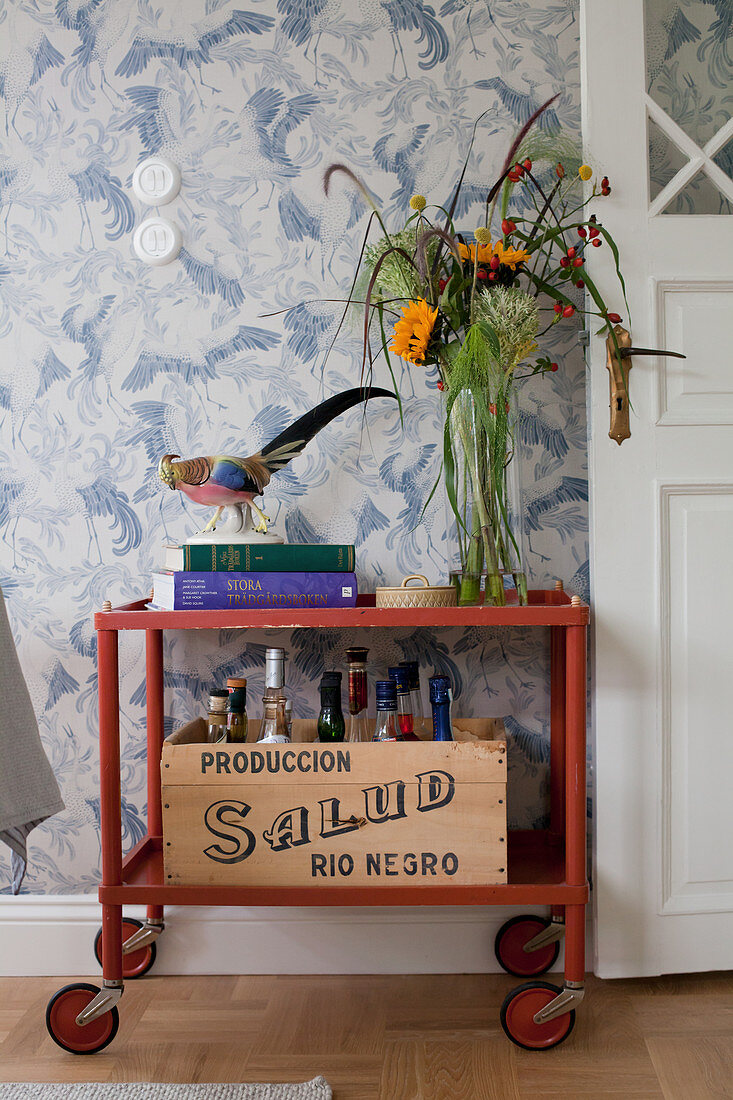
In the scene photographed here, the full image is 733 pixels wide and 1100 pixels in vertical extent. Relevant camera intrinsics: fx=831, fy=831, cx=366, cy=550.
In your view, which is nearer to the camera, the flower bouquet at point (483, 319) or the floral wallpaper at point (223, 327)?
the flower bouquet at point (483, 319)

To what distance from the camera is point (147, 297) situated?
5.42ft

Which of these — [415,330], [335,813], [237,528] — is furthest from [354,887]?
[415,330]

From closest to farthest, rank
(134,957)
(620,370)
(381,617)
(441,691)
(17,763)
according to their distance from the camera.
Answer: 1. (17,763)
2. (381,617)
3. (441,691)
4. (620,370)
5. (134,957)

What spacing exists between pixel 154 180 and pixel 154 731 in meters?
1.08

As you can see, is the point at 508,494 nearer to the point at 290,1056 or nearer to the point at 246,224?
the point at 246,224

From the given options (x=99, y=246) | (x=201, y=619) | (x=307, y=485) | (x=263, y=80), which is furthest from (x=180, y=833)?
(x=263, y=80)

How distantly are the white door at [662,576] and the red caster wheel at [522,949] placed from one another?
0.11 meters

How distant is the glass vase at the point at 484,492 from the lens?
1.40 metres

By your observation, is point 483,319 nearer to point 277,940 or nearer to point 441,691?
point 441,691

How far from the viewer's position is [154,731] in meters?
1.59

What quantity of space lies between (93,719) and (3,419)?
2.07ft

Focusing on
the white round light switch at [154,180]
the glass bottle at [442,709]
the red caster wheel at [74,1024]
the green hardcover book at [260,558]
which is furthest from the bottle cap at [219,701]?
the white round light switch at [154,180]

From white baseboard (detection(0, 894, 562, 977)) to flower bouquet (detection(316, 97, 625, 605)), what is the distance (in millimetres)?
679

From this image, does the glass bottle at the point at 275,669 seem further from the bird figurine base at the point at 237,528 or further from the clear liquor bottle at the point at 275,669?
the bird figurine base at the point at 237,528
